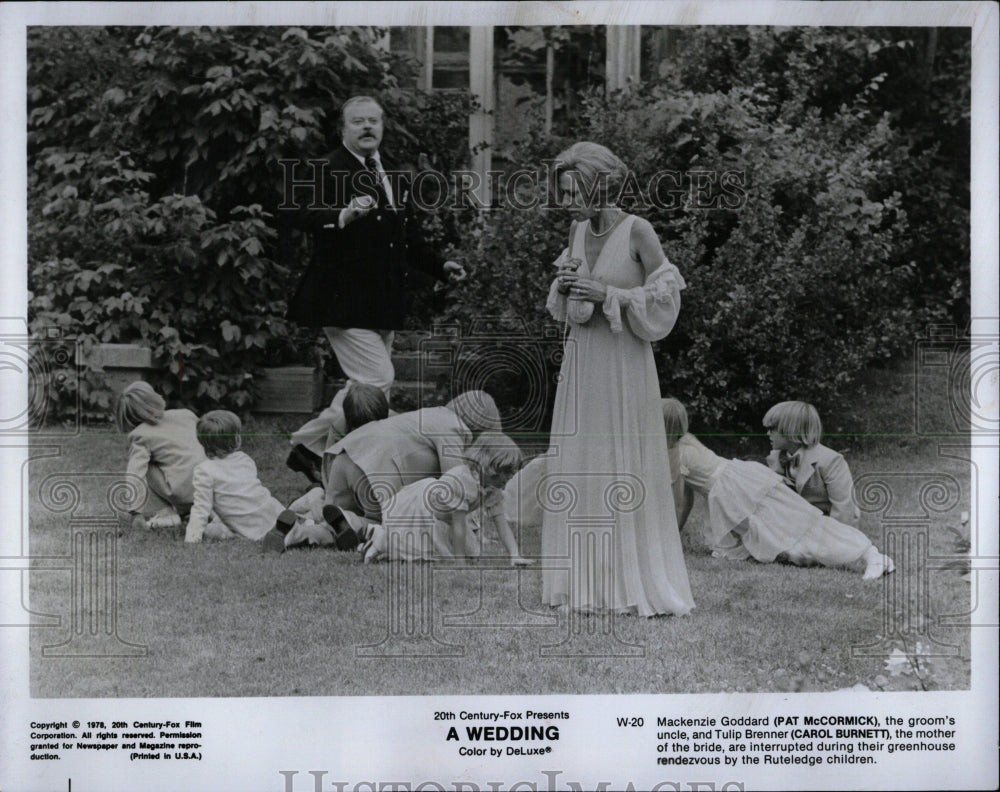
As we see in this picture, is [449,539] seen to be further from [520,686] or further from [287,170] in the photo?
[287,170]

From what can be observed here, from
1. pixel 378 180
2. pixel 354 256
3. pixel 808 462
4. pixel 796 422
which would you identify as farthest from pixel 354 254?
pixel 808 462

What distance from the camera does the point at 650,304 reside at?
6.38m

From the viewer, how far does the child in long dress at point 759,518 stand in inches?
263

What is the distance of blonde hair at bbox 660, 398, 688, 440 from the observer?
661 centimetres

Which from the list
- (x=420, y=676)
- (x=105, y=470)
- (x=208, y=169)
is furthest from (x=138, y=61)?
(x=420, y=676)

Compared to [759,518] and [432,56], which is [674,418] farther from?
[432,56]

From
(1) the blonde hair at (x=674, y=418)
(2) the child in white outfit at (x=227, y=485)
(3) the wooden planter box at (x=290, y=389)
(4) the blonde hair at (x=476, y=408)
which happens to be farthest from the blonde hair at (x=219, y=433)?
(1) the blonde hair at (x=674, y=418)

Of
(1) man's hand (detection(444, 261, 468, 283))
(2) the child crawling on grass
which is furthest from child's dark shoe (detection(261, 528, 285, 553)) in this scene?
(1) man's hand (detection(444, 261, 468, 283))

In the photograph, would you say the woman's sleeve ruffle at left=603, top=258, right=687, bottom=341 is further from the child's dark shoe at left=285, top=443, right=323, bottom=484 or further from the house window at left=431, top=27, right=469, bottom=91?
the child's dark shoe at left=285, top=443, right=323, bottom=484

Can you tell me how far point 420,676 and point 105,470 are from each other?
147 cm

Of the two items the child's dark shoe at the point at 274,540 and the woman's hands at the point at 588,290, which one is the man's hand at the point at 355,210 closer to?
the woman's hands at the point at 588,290

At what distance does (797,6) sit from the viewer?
654 centimetres

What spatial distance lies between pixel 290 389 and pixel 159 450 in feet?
1.86

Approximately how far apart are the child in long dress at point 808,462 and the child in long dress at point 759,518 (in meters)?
0.04
